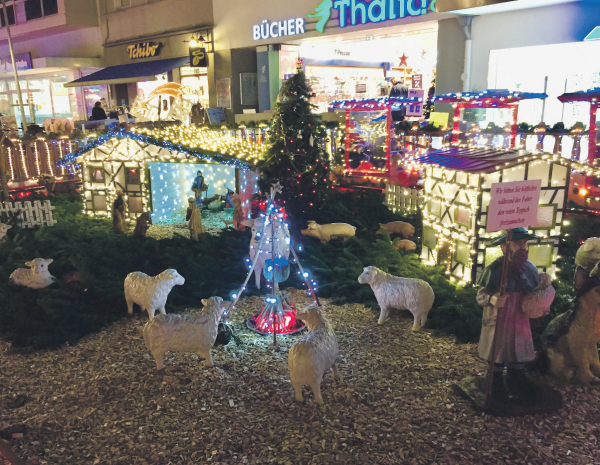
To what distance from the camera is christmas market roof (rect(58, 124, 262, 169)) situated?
9.21m

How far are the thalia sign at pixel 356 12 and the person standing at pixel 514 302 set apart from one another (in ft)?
34.6

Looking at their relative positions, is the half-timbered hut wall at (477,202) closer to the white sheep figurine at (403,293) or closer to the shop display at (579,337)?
the white sheep figurine at (403,293)

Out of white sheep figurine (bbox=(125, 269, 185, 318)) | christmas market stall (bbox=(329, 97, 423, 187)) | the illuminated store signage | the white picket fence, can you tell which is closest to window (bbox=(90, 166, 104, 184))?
the white picket fence

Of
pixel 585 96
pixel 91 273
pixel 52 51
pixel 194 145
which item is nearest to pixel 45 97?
pixel 52 51

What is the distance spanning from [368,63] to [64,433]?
61.8 feet

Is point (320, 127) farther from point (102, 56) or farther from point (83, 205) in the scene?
point (102, 56)

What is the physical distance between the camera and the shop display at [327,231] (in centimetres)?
863

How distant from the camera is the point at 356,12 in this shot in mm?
15148

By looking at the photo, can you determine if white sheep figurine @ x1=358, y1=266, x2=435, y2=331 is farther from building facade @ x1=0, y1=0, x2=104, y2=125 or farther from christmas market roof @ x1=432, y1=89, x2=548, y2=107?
building facade @ x1=0, y1=0, x2=104, y2=125

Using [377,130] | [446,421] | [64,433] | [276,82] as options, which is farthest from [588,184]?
[276,82]

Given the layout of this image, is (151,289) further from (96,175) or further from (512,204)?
(96,175)

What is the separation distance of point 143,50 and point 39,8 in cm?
764

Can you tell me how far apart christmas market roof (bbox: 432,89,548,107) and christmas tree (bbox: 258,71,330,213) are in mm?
3338

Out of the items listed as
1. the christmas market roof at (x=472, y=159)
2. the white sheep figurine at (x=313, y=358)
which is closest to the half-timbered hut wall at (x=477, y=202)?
the christmas market roof at (x=472, y=159)
